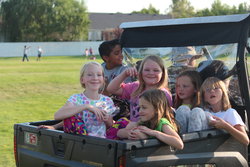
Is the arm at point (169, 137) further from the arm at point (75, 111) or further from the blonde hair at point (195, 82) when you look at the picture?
the blonde hair at point (195, 82)

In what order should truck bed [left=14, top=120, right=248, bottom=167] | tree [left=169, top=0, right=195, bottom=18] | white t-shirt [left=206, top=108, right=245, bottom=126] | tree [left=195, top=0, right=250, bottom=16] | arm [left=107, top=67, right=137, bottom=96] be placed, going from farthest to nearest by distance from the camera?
1. tree [left=169, top=0, right=195, bottom=18]
2. tree [left=195, top=0, right=250, bottom=16]
3. arm [left=107, top=67, right=137, bottom=96]
4. white t-shirt [left=206, top=108, right=245, bottom=126]
5. truck bed [left=14, top=120, right=248, bottom=167]

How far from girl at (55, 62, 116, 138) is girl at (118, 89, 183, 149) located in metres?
0.38

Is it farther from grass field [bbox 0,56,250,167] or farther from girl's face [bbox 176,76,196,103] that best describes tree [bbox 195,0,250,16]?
girl's face [bbox 176,76,196,103]

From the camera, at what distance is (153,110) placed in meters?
3.73

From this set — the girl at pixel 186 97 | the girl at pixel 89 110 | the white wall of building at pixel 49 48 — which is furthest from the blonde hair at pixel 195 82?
the white wall of building at pixel 49 48

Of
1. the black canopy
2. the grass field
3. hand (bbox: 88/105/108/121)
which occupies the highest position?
the black canopy

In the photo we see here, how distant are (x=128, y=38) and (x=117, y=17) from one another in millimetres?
82548

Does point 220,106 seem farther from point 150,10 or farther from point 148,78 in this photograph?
point 150,10

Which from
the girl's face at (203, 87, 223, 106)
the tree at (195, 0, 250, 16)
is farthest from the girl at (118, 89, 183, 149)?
the tree at (195, 0, 250, 16)

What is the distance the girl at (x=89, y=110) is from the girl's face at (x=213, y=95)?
85 cm

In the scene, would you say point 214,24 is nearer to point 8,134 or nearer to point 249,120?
point 249,120

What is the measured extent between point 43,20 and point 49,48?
Result: 51.9 ft

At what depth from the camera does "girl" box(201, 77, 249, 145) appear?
13.2 ft

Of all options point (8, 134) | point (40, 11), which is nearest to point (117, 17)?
point (40, 11)
